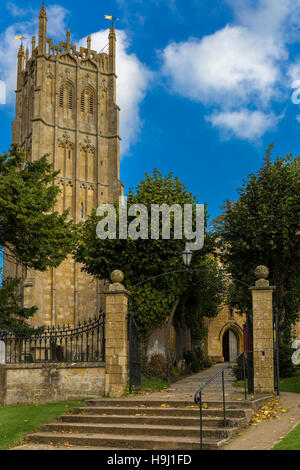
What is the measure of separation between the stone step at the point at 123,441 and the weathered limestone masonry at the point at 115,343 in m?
3.35

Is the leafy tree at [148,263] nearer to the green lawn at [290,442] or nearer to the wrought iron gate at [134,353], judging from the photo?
the wrought iron gate at [134,353]

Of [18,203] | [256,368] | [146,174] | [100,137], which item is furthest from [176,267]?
[100,137]

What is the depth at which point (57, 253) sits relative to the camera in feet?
69.5

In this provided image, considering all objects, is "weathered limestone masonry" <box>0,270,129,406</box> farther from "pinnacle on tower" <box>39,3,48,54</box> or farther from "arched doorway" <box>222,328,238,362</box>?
"pinnacle on tower" <box>39,3,48,54</box>

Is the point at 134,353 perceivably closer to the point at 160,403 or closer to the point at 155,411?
the point at 160,403

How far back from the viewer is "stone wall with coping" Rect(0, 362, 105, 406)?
1434cm

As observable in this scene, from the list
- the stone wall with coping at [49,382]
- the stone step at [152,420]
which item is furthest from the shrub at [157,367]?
the stone step at [152,420]

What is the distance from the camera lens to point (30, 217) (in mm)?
19656

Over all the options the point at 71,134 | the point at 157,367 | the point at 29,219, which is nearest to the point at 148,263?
the point at 157,367

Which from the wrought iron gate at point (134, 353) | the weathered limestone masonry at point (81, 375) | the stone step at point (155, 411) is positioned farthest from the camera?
the wrought iron gate at point (134, 353)

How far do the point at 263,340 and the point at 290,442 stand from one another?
544cm

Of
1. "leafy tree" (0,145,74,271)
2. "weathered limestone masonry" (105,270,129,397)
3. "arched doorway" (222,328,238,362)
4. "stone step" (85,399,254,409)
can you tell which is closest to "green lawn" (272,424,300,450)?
"stone step" (85,399,254,409)

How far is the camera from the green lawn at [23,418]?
1059cm

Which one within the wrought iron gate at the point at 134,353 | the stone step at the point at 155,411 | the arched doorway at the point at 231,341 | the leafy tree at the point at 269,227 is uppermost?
the leafy tree at the point at 269,227
